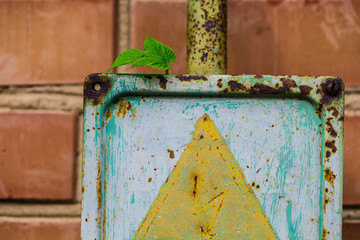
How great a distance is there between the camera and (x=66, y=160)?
1.37 feet

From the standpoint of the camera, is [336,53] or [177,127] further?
[336,53]

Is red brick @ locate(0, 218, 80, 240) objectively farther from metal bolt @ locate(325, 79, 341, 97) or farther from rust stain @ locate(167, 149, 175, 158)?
metal bolt @ locate(325, 79, 341, 97)

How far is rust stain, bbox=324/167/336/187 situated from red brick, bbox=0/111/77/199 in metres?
0.29

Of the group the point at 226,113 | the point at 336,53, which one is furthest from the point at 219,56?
the point at 336,53

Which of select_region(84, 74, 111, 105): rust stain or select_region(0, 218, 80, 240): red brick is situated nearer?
select_region(84, 74, 111, 105): rust stain

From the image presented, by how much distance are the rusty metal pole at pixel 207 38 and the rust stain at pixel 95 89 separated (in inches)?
3.4

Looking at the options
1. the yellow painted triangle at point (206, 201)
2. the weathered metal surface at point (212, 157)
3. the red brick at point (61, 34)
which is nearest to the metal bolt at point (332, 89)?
the weathered metal surface at point (212, 157)

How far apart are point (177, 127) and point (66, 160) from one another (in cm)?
19

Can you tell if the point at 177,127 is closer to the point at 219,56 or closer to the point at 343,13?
the point at 219,56

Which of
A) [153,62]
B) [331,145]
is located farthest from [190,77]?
[331,145]

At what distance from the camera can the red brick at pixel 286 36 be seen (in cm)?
41

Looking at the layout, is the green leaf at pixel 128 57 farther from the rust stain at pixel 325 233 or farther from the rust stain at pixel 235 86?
the rust stain at pixel 325 233

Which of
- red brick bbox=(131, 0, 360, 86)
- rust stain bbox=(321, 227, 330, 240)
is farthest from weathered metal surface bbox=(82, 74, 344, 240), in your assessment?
red brick bbox=(131, 0, 360, 86)

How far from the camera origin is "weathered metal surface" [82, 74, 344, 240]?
0.29 meters
